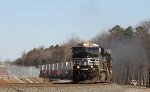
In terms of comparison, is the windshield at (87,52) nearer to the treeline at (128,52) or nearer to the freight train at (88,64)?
the freight train at (88,64)

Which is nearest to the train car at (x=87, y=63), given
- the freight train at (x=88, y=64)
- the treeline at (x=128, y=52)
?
the freight train at (x=88, y=64)

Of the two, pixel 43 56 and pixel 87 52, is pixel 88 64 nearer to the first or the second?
pixel 87 52

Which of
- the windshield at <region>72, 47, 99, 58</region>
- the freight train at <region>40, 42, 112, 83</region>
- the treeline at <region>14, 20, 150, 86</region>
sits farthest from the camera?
the treeline at <region>14, 20, 150, 86</region>

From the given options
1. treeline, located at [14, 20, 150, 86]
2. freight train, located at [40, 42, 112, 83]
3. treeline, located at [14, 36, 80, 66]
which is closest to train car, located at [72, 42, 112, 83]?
freight train, located at [40, 42, 112, 83]

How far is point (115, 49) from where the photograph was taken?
7175 cm

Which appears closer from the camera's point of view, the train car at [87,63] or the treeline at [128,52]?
the train car at [87,63]

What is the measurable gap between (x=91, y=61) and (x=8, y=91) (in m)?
19.5

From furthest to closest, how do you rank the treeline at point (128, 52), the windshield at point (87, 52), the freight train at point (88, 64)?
the treeline at point (128, 52)
the windshield at point (87, 52)
the freight train at point (88, 64)

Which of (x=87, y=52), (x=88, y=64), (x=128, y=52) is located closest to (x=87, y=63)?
(x=88, y=64)

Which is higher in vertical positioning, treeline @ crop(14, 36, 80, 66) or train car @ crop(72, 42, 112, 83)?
treeline @ crop(14, 36, 80, 66)

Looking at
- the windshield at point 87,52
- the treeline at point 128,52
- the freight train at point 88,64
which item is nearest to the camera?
the freight train at point 88,64

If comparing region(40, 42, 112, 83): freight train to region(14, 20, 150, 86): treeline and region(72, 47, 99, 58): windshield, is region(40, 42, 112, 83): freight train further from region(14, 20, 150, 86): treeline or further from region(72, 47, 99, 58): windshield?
region(14, 20, 150, 86): treeline

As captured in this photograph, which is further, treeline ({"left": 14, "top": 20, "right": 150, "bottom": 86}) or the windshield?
treeline ({"left": 14, "top": 20, "right": 150, "bottom": 86})

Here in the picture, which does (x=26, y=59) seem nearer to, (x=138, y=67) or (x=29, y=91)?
(x=138, y=67)
